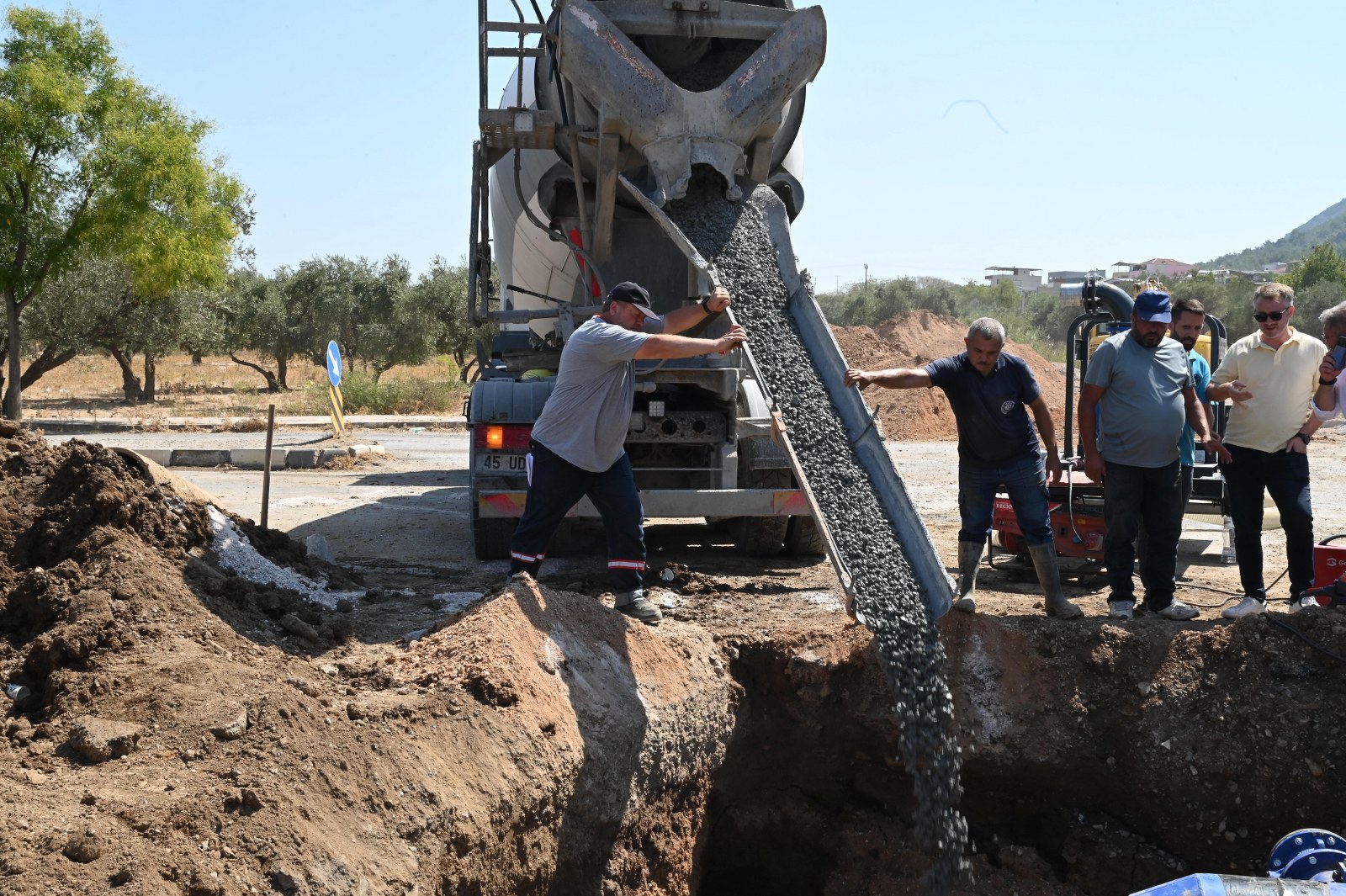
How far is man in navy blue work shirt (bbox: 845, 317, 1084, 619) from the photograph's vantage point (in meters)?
5.41

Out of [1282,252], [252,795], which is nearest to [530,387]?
[252,795]

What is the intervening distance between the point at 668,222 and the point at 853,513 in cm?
194

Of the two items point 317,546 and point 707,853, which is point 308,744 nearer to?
point 707,853

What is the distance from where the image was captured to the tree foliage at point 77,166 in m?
19.2

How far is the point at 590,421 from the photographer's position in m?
5.02

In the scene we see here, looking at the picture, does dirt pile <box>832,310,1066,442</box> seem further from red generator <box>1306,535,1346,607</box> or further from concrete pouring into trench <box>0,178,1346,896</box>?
concrete pouring into trench <box>0,178,1346,896</box>

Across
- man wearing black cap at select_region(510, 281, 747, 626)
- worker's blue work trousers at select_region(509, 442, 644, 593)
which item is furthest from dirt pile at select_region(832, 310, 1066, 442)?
man wearing black cap at select_region(510, 281, 747, 626)

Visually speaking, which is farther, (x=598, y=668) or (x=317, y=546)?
(x=317, y=546)

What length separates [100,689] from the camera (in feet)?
12.1

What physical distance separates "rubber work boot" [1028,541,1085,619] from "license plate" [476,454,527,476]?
10.2 feet

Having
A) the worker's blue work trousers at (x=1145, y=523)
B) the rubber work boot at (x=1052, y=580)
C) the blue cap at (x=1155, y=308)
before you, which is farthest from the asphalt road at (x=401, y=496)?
the blue cap at (x=1155, y=308)

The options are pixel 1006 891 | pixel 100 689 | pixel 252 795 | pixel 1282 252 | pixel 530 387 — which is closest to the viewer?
pixel 252 795

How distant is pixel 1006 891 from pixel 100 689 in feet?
12.7

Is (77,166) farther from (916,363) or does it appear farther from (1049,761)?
(1049,761)
